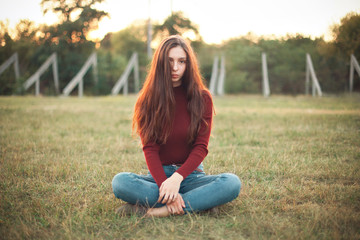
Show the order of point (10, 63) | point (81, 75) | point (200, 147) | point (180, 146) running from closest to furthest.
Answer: point (200, 147), point (180, 146), point (10, 63), point (81, 75)

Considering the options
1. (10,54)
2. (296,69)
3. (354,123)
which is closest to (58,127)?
(354,123)

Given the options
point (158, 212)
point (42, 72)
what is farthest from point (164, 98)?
point (42, 72)

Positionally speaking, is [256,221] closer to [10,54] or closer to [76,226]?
[76,226]

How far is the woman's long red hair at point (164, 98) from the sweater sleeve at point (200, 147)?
5 cm

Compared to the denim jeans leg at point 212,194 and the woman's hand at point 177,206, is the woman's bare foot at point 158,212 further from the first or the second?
the denim jeans leg at point 212,194

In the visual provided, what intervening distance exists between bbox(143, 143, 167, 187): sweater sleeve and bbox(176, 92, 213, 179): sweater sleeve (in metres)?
0.14

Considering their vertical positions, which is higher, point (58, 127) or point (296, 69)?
point (296, 69)

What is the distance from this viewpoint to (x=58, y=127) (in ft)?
18.9

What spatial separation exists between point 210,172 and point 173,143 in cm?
104

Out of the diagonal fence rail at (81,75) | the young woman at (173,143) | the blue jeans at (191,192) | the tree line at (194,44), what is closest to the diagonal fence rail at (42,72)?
the tree line at (194,44)

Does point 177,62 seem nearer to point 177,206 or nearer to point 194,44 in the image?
point 177,206

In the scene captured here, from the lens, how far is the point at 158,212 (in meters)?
2.08

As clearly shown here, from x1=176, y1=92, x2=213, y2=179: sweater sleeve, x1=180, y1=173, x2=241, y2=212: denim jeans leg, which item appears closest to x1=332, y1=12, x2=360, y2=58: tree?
x1=176, y1=92, x2=213, y2=179: sweater sleeve

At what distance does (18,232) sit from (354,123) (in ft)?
20.6
